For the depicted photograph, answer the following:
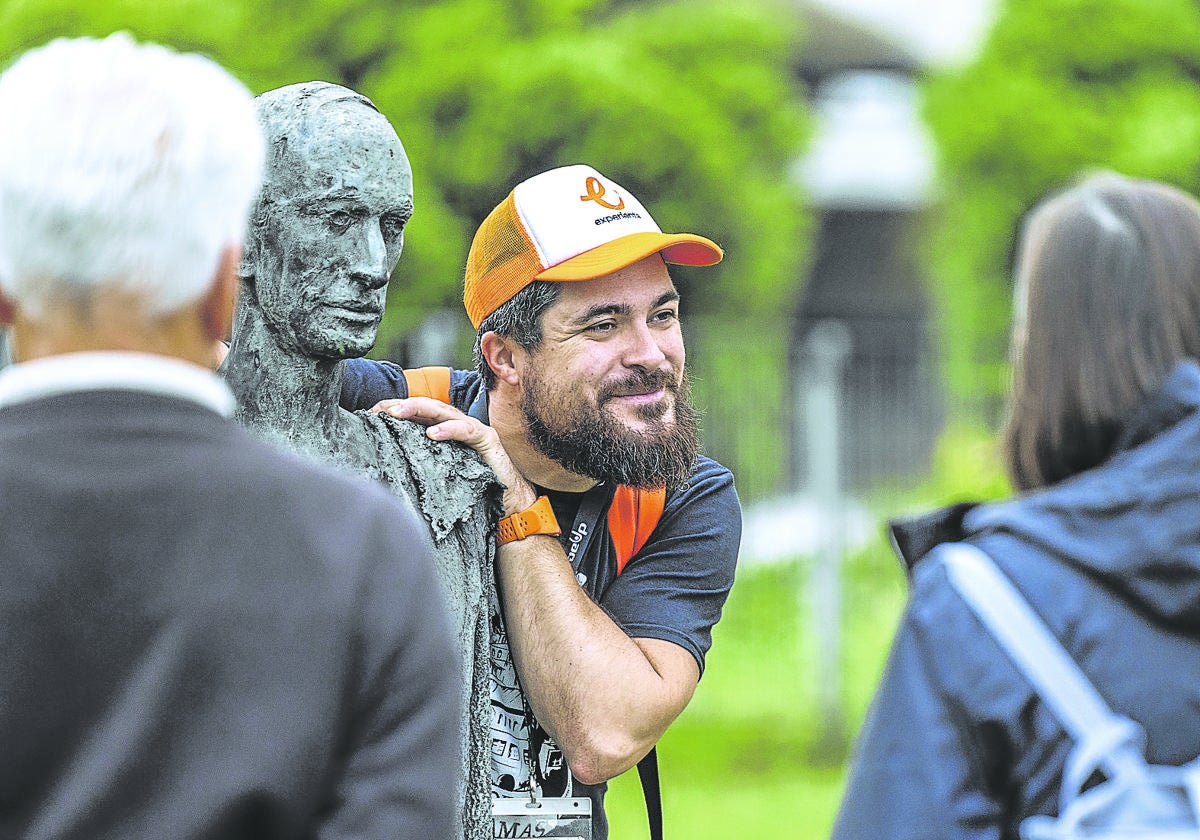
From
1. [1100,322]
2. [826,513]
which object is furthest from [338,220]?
[826,513]

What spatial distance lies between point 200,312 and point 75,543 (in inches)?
9.0

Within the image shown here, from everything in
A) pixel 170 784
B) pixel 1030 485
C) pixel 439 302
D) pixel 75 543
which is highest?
pixel 439 302

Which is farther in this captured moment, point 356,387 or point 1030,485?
point 356,387

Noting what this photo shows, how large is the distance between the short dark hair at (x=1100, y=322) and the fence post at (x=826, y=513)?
604 cm

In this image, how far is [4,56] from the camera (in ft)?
25.4

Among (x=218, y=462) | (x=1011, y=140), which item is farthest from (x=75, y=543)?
(x=1011, y=140)

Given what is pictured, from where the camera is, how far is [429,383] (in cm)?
259

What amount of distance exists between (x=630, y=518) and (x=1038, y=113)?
27.7 ft

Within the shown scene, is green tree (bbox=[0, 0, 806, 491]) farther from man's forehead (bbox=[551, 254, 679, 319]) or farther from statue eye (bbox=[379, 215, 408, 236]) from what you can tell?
statue eye (bbox=[379, 215, 408, 236])

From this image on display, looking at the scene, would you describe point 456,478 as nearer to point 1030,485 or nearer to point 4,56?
point 1030,485

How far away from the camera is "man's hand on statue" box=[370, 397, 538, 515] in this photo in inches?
89.0

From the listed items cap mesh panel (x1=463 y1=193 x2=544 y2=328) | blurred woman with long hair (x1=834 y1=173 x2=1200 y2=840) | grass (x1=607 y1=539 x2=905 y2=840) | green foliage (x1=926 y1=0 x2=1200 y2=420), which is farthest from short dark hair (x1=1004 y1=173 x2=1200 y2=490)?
green foliage (x1=926 y1=0 x2=1200 y2=420)

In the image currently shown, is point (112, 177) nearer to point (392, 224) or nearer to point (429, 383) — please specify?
point (392, 224)

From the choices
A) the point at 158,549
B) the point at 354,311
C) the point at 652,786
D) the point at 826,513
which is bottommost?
the point at 652,786
